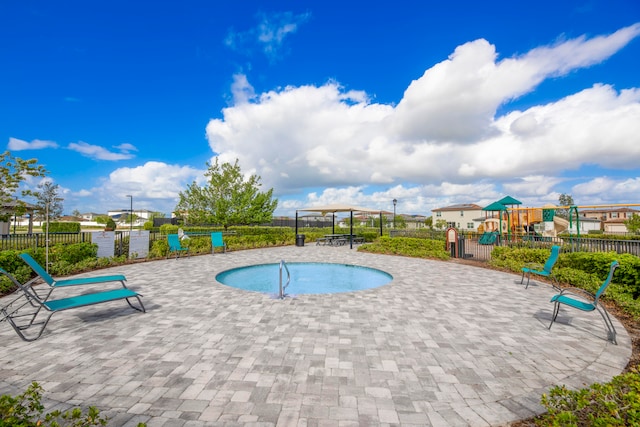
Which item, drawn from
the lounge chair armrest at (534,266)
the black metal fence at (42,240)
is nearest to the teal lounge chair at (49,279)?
the black metal fence at (42,240)

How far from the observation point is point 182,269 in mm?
9945

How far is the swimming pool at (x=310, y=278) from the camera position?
8.95 meters

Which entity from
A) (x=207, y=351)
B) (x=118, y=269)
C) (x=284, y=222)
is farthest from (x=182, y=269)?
(x=284, y=222)

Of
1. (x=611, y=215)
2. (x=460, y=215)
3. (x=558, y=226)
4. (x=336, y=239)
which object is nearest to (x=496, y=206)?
(x=558, y=226)

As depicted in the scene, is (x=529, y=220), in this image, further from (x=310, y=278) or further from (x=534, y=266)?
(x=310, y=278)

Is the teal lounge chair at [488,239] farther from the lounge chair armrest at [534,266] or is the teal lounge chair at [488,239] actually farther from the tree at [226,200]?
the tree at [226,200]

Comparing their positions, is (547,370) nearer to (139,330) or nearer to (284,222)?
(139,330)

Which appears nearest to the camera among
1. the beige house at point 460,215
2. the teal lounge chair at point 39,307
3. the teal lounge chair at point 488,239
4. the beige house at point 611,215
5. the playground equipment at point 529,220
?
the teal lounge chair at point 39,307

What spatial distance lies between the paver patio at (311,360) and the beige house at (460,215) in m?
64.2

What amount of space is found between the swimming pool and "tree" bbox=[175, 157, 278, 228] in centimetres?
1245

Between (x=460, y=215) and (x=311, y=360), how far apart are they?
73.2 metres

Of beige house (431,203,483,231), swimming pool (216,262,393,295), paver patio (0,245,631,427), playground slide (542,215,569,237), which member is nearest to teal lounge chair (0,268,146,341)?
paver patio (0,245,631,427)

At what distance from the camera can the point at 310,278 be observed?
33.7 ft

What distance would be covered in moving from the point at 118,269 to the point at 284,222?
35.5 m
